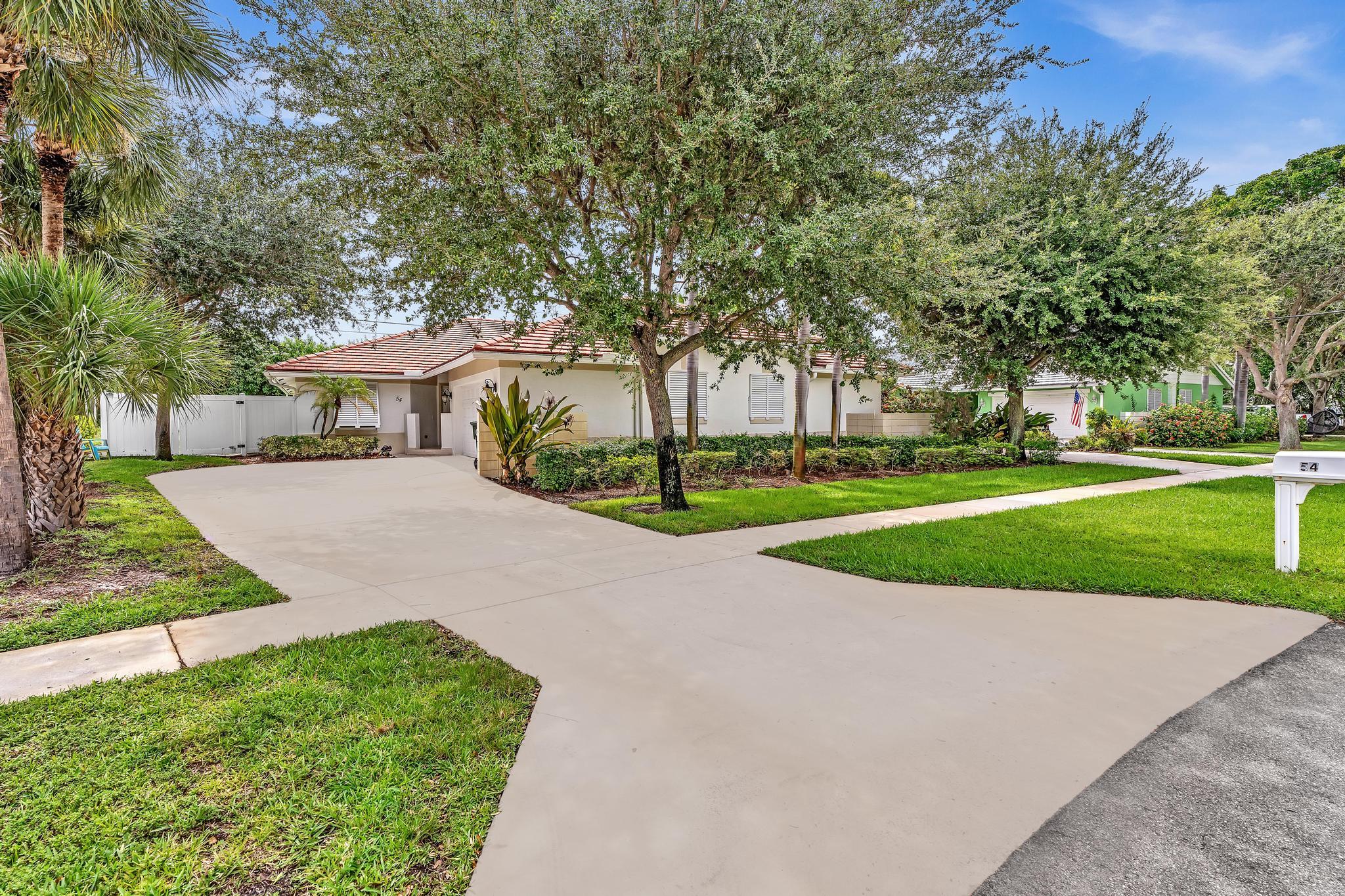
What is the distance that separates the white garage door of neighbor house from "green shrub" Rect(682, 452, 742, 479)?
69.3ft

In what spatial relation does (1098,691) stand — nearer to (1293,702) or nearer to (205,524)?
(1293,702)

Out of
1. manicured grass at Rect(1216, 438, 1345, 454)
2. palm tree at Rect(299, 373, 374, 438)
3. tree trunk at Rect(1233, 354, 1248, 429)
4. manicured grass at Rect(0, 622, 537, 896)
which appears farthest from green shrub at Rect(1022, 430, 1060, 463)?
palm tree at Rect(299, 373, 374, 438)

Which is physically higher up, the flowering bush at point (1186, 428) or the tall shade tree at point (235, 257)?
the tall shade tree at point (235, 257)

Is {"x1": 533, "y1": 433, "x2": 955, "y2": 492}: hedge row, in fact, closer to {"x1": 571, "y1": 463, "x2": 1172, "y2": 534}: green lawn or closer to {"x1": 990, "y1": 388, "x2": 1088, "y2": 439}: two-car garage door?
{"x1": 571, "y1": 463, "x2": 1172, "y2": 534}: green lawn

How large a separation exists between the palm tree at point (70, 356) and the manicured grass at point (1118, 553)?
256 inches

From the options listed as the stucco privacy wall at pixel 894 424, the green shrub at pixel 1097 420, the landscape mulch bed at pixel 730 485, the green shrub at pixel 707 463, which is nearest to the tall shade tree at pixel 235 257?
the landscape mulch bed at pixel 730 485

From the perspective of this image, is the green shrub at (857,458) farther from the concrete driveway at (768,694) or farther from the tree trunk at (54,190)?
the tree trunk at (54,190)

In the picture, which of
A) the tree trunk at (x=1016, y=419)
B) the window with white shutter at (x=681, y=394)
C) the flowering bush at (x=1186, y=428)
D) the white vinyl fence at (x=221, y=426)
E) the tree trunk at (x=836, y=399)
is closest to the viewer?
the tree trunk at (x=836, y=399)

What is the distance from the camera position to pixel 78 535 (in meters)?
6.67

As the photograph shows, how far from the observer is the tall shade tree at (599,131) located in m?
6.70

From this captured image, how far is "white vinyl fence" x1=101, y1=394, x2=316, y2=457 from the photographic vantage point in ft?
56.8

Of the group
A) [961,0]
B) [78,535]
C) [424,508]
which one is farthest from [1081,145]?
[78,535]

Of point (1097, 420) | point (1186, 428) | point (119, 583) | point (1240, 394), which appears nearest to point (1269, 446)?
point (1186, 428)

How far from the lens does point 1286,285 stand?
61.3 feet
